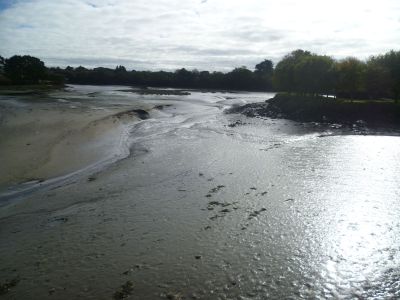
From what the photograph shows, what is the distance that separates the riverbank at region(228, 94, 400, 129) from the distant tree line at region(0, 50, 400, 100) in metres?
3.92

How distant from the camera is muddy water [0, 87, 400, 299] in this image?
9.36 m

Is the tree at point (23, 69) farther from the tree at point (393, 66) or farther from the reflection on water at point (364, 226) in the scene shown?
the reflection on water at point (364, 226)

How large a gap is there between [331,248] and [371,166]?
12.4 meters

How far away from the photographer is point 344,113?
50344mm

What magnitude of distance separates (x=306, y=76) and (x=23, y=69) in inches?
2896

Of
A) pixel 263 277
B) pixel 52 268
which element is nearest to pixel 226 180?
pixel 263 277

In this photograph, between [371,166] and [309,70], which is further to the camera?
[309,70]

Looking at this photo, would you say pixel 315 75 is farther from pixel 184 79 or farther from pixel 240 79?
pixel 184 79

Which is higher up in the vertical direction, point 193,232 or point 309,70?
point 309,70

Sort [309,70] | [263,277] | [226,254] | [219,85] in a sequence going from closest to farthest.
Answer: [263,277] → [226,254] → [309,70] → [219,85]

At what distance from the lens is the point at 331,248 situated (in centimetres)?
1152

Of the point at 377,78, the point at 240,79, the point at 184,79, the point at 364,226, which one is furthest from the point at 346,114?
the point at 184,79

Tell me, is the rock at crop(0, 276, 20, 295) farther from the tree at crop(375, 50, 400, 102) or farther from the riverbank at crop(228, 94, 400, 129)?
the tree at crop(375, 50, 400, 102)

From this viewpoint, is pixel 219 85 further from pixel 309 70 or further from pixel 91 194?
pixel 91 194
